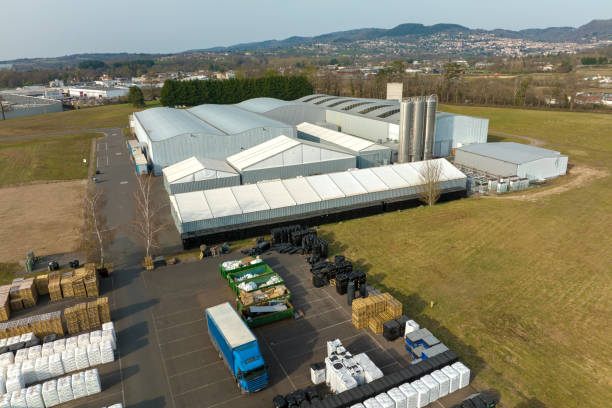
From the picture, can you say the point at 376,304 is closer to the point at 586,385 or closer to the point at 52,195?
the point at 586,385

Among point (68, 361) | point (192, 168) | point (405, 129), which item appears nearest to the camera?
point (68, 361)

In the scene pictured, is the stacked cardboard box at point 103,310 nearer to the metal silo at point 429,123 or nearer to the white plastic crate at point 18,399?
the white plastic crate at point 18,399

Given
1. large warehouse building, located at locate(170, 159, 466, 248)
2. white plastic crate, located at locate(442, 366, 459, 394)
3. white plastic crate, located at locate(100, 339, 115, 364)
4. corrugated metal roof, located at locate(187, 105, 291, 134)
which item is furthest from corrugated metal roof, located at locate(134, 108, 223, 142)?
white plastic crate, located at locate(442, 366, 459, 394)

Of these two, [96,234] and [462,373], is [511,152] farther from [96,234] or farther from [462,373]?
[96,234]

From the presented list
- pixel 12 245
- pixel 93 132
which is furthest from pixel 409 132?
pixel 93 132

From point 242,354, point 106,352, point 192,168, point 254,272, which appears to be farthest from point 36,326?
point 192,168

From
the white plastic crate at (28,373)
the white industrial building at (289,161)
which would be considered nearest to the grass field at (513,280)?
the white industrial building at (289,161)
